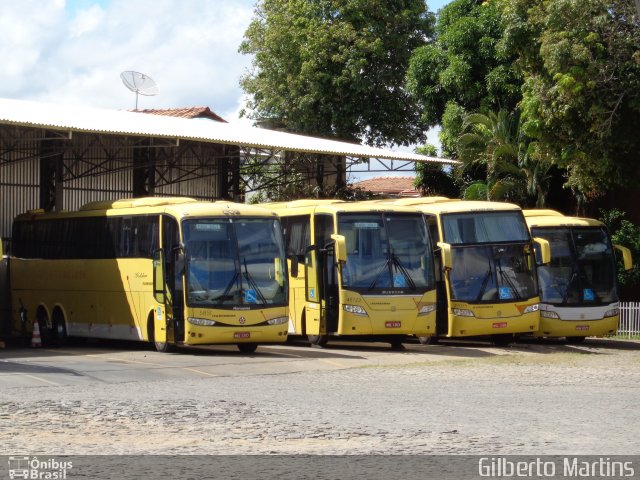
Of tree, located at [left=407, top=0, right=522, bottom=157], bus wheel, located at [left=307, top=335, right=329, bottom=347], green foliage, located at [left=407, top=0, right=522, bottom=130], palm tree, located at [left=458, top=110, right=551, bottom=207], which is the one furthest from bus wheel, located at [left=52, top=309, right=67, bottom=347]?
green foliage, located at [left=407, top=0, right=522, bottom=130]

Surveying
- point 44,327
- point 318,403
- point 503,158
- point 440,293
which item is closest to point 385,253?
point 440,293

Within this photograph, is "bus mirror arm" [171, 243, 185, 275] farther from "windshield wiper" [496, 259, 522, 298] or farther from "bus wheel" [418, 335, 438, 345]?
"windshield wiper" [496, 259, 522, 298]

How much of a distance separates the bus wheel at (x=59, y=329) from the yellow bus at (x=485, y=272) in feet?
29.7

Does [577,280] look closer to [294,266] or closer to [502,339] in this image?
[502,339]

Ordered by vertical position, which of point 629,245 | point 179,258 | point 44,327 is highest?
point 629,245

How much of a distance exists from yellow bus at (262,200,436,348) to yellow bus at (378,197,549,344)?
0.79 meters

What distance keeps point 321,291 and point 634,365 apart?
6640mm

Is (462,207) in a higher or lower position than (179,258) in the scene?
higher

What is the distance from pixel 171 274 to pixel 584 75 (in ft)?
35.3

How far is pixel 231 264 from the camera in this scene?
23.3 metres

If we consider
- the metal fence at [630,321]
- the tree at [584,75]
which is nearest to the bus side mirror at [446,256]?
the tree at [584,75]

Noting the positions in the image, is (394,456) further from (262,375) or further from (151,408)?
(262,375)

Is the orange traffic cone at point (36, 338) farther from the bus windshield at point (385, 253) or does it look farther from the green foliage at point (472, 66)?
the green foliage at point (472, 66)

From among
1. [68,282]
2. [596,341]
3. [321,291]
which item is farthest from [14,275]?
[596,341]
